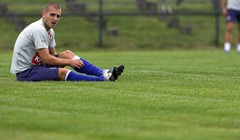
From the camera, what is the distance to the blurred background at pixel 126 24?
2633 centimetres

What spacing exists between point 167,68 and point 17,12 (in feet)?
47.3

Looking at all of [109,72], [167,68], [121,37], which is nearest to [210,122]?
[109,72]

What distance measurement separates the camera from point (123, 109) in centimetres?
771

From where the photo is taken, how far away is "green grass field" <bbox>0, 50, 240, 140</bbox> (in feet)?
21.0

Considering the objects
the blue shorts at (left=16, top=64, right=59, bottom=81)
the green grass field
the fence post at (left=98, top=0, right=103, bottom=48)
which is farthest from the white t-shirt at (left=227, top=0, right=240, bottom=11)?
the blue shorts at (left=16, top=64, right=59, bottom=81)

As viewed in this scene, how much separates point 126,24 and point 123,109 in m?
20.6

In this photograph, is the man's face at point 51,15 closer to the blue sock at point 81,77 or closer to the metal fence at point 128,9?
the blue sock at point 81,77

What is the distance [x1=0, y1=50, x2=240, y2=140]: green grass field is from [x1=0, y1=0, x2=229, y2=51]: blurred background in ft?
50.0

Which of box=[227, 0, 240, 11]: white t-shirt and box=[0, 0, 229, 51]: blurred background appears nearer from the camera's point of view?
box=[227, 0, 240, 11]: white t-shirt

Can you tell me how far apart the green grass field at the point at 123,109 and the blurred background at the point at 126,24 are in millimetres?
15228

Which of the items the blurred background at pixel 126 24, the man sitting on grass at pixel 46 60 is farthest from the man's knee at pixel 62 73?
the blurred background at pixel 126 24

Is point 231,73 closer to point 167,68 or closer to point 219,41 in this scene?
point 167,68

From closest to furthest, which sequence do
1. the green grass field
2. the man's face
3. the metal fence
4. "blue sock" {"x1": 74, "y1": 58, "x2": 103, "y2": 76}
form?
the green grass field, the man's face, "blue sock" {"x1": 74, "y1": 58, "x2": 103, "y2": 76}, the metal fence

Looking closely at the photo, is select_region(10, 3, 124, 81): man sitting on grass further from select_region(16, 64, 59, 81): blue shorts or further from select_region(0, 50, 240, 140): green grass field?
select_region(0, 50, 240, 140): green grass field
